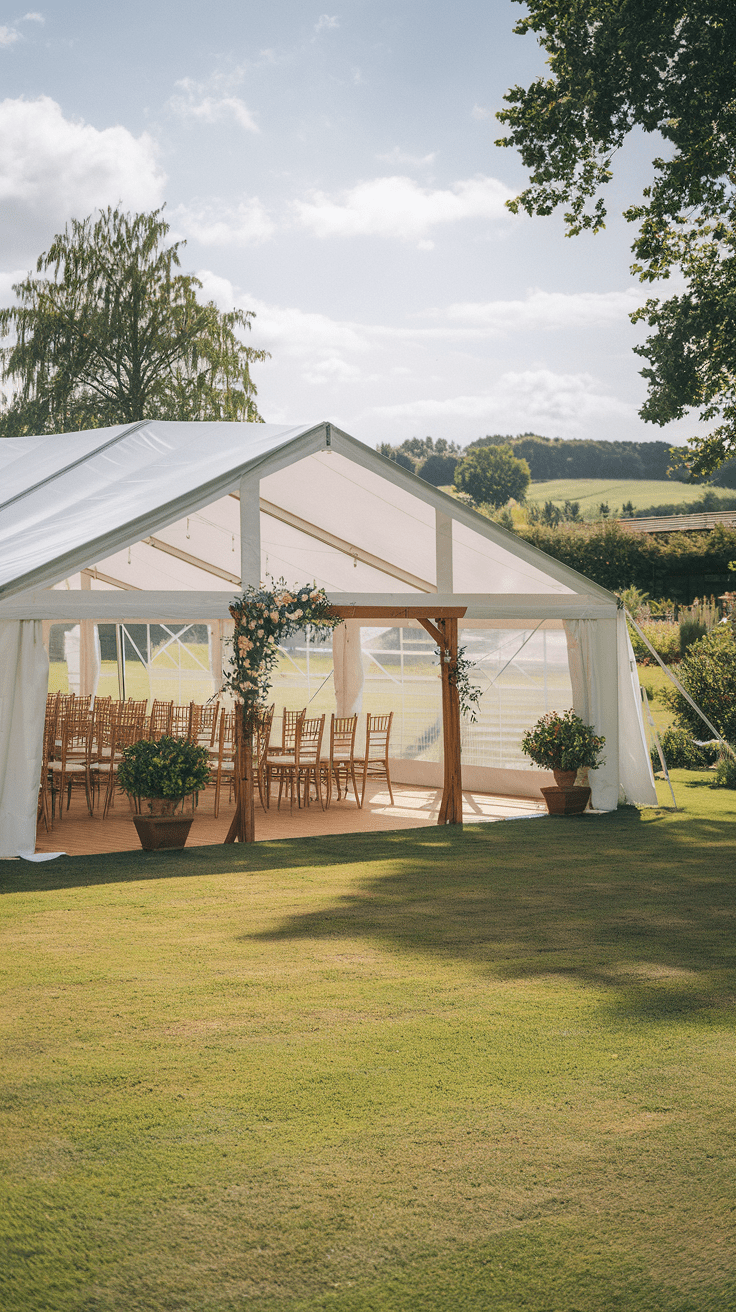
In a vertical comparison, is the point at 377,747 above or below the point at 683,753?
above

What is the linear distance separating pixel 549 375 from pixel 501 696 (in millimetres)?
50193

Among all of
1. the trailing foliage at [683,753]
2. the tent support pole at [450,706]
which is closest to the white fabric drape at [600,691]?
the tent support pole at [450,706]

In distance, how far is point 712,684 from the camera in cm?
1574

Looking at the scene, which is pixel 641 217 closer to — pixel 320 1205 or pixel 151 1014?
pixel 151 1014

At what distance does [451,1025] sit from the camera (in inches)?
202

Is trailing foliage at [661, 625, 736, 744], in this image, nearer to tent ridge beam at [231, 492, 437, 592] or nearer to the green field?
tent ridge beam at [231, 492, 437, 592]

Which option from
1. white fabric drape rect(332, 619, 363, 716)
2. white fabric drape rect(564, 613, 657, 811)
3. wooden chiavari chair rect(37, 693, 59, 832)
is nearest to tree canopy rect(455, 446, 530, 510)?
white fabric drape rect(332, 619, 363, 716)

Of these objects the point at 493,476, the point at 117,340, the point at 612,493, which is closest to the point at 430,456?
the point at 493,476

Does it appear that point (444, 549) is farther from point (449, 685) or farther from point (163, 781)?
point (163, 781)

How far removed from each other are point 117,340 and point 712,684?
16.0 meters

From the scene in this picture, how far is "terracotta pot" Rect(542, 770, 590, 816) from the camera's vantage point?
1211 cm

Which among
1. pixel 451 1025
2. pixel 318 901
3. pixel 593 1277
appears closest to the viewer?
pixel 593 1277

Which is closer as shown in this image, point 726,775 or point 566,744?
point 566,744

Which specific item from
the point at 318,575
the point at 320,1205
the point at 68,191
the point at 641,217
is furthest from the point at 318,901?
the point at 68,191
